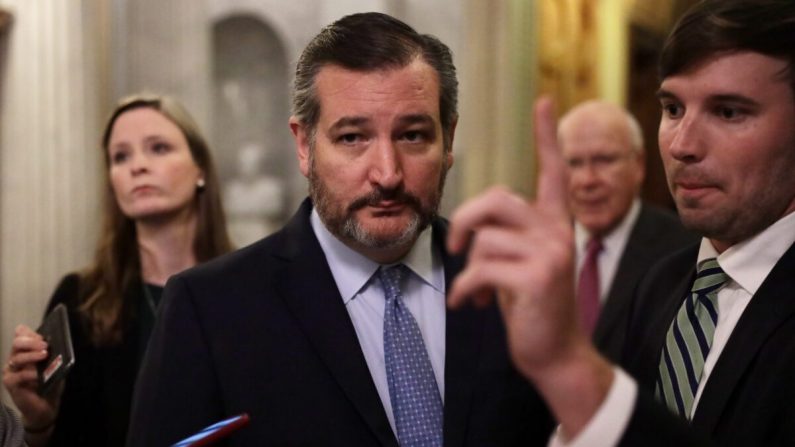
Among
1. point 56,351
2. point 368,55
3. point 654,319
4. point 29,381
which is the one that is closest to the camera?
point 368,55

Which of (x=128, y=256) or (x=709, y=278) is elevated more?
(x=709, y=278)

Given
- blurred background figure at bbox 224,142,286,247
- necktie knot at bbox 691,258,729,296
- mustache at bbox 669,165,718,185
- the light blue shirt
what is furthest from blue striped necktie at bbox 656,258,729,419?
blurred background figure at bbox 224,142,286,247

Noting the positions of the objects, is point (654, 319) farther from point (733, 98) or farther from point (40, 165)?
point (40, 165)

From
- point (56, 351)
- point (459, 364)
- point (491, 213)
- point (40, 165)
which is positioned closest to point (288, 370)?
point (459, 364)

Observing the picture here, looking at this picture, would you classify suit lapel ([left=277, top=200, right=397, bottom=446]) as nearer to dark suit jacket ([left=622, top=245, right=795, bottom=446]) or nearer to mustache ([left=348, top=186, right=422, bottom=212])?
mustache ([left=348, top=186, right=422, bottom=212])

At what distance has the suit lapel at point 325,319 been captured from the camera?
1.79 meters

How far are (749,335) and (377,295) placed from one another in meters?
0.75

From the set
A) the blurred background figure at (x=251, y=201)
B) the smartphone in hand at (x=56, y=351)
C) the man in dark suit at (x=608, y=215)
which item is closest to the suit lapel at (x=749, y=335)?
the smartphone in hand at (x=56, y=351)

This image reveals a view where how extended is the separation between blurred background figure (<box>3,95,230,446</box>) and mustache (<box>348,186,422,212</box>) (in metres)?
1.22

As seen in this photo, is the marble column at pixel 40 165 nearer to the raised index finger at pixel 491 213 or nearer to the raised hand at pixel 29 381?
the raised hand at pixel 29 381

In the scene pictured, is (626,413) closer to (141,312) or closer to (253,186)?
(141,312)

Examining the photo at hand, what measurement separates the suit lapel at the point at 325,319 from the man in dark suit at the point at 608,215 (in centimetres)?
191

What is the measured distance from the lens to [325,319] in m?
1.89

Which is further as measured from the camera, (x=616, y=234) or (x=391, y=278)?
(x=616, y=234)
